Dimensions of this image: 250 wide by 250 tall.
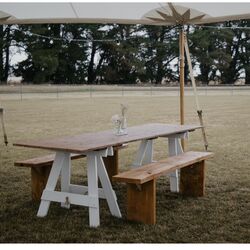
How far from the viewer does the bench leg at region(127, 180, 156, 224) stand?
4.57m

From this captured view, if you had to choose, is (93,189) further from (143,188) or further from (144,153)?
(144,153)

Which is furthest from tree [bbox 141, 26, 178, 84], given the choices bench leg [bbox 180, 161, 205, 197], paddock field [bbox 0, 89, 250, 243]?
bench leg [bbox 180, 161, 205, 197]

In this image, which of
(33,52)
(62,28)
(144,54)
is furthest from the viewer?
(144,54)

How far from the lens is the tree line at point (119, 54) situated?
41.0m

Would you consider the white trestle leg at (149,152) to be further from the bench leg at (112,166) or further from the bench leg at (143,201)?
the bench leg at (143,201)

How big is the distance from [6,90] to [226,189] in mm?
30515

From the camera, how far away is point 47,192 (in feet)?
15.9

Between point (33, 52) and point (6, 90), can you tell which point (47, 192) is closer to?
point (6, 90)

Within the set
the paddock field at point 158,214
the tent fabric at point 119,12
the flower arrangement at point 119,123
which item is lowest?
the paddock field at point 158,214

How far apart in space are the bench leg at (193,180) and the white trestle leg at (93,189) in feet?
5.44

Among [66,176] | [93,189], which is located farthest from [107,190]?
[66,176]

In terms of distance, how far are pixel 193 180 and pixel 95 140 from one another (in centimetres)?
157

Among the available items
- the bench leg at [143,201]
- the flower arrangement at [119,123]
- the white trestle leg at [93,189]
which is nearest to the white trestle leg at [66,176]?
the white trestle leg at [93,189]

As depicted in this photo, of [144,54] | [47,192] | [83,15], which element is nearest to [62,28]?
[144,54]
